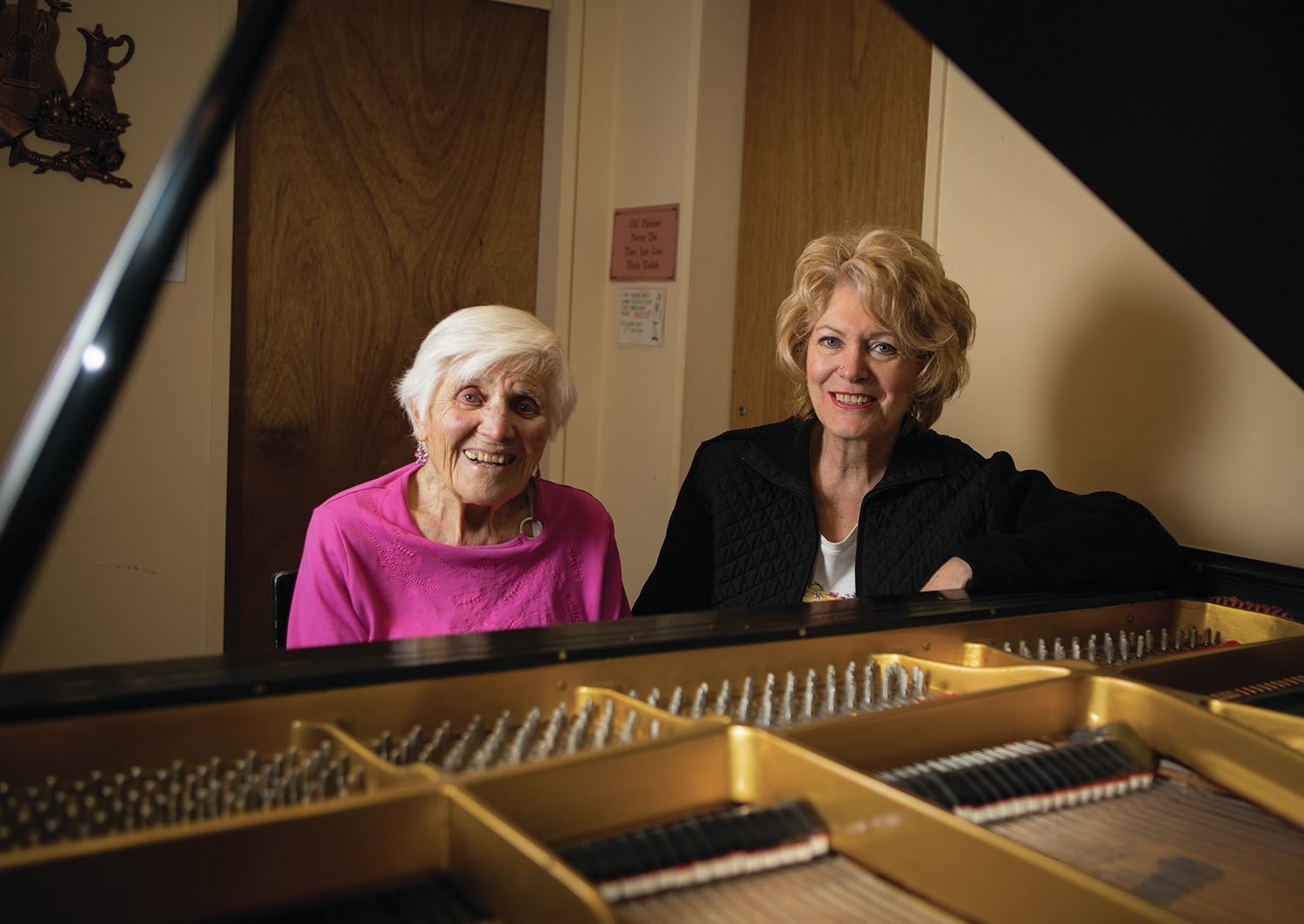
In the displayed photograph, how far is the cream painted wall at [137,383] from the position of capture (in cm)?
339

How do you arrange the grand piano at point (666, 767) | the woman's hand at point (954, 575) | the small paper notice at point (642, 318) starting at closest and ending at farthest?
the grand piano at point (666, 767)
the woman's hand at point (954, 575)
the small paper notice at point (642, 318)

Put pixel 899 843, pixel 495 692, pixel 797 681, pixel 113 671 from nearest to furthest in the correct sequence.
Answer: pixel 899 843 < pixel 113 671 < pixel 495 692 < pixel 797 681

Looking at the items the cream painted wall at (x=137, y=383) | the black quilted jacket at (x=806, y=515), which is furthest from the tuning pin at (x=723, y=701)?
the cream painted wall at (x=137, y=383)

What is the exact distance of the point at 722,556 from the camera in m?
2.34

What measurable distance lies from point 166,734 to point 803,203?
113 inches

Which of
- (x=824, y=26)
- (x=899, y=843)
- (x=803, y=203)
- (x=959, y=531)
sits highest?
(x=824, y=26)

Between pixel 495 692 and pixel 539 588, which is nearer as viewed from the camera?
pixel 495 692

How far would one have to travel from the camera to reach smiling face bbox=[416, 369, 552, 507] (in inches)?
80.6

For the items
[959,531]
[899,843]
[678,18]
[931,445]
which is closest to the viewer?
[899,843]

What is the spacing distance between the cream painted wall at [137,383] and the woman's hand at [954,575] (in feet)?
7.89

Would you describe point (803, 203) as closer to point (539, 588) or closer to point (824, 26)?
point (824, 26)

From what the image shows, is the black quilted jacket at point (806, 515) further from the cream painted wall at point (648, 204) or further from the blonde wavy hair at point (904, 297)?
the cream painted wall at point (648, 204)

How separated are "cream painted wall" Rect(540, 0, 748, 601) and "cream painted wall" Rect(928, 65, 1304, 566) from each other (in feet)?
3.26

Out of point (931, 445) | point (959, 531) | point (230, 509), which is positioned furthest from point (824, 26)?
point (230, 509)
